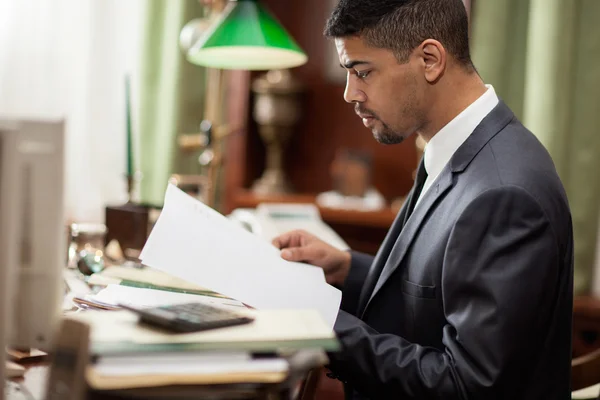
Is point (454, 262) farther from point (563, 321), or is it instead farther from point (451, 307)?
point (563, 321)

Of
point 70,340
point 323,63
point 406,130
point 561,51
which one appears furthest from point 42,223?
point 323,63

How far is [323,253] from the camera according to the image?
1388 millimetres

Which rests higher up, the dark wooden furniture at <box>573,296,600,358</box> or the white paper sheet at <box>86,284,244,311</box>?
the white paper sheet at <box>86,284,244,311</box>

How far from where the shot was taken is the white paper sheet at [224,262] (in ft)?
3.38

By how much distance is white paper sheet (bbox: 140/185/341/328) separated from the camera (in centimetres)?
103

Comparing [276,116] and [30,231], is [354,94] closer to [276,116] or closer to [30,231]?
[30,231]

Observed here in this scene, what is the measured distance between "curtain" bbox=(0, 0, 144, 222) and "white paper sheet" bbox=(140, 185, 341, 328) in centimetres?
204

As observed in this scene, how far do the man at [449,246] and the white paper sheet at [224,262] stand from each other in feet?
0.26

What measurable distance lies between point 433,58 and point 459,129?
13 cm

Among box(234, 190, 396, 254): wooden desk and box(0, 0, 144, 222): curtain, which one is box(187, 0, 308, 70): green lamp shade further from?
box(0, 0, 144, 222): curtain

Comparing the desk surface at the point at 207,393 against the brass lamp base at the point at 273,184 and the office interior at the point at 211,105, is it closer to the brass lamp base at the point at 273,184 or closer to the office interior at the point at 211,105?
the office interior at the point at 211,105

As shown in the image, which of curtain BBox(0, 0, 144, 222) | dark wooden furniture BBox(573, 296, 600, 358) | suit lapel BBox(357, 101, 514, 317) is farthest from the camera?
curtain BBox(0, 0, 144, 222)

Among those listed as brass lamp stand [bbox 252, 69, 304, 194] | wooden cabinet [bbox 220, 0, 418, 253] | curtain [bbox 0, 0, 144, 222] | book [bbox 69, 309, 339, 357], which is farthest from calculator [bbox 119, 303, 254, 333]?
curtain [bbox 0, 0, 144, 222]

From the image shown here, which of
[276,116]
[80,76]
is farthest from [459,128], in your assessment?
[80,76]
